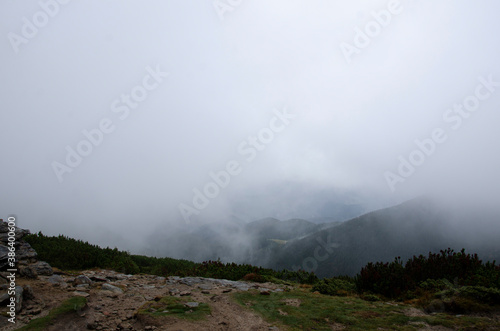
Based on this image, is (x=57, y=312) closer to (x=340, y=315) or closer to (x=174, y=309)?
(x=174, y=309)

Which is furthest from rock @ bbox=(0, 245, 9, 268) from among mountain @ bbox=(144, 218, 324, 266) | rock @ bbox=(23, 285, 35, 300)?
mountain @ bbox=(144, 218, 324, 266)

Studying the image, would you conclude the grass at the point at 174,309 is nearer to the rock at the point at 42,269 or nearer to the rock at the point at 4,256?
the rock at the point at 42,269

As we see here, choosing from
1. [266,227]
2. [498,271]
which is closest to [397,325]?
[498,271]

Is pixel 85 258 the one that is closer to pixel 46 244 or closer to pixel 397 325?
pixel 46 244

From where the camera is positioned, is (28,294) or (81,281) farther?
(81,281)

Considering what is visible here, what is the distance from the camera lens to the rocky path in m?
6.54

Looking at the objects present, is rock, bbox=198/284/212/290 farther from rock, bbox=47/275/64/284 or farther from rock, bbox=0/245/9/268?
rock, bbox=0/245/9/268

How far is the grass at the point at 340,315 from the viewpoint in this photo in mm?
6406

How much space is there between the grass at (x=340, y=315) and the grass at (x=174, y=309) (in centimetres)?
177

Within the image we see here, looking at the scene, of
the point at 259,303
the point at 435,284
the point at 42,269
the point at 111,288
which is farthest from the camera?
the point at 42,269

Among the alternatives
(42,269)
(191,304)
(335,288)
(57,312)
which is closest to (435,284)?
(335,288)

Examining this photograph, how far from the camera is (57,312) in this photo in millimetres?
6906

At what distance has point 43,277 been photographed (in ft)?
33.8

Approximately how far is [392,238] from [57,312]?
90455mm
